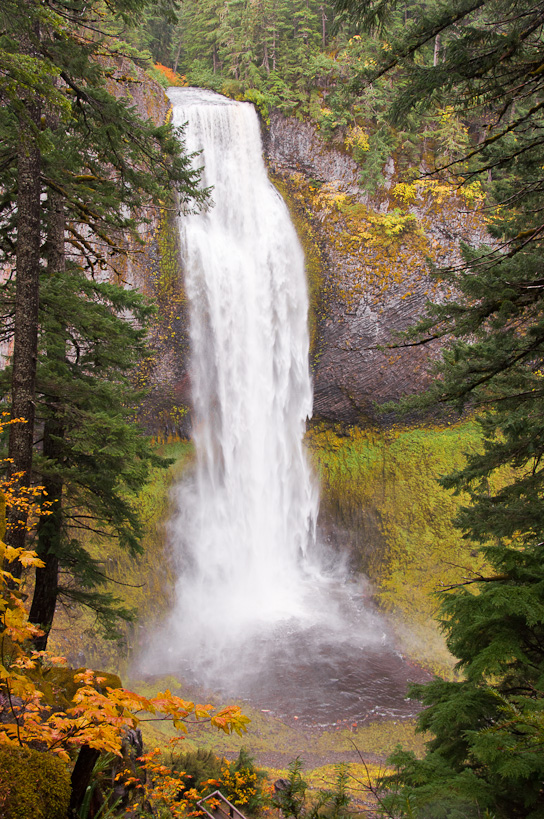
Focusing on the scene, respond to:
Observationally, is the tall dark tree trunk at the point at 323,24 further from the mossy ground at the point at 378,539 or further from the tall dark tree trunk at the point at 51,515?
the tall dark tree trunk at the point at 51,515

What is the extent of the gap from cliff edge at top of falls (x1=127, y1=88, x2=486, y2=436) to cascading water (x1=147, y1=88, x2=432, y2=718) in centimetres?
61

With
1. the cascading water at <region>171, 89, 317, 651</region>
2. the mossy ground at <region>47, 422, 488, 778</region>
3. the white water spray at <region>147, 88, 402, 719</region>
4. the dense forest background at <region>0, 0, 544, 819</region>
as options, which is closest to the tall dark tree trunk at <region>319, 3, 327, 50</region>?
the white water spray at <region>147, 88, 402, 719</region>

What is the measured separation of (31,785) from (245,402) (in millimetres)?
15617

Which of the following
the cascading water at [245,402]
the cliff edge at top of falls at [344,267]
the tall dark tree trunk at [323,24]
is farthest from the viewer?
the tall dark tree trunk at [323,24]

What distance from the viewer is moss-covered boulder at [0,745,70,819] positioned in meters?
2.06

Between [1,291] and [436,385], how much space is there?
5.23 metres

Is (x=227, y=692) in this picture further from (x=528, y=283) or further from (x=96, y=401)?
(x=528, y=283)

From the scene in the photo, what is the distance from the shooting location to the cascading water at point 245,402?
53.7 ft

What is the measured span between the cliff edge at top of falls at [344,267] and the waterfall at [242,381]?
2.07 ft

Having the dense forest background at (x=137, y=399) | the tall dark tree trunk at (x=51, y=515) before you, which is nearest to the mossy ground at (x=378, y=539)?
the dense forest background at (x=137, y=399)

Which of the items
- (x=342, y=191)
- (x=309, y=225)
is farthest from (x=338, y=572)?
(x=342, y=191)

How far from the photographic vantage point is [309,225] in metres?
19.0

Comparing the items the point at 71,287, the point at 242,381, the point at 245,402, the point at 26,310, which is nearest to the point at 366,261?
the point at 242,381

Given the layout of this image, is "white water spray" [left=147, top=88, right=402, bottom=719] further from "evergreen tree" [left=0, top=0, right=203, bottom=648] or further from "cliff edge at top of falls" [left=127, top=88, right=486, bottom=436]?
"evergreen tree" [left=0, top=0, right=203, bottom=648]
